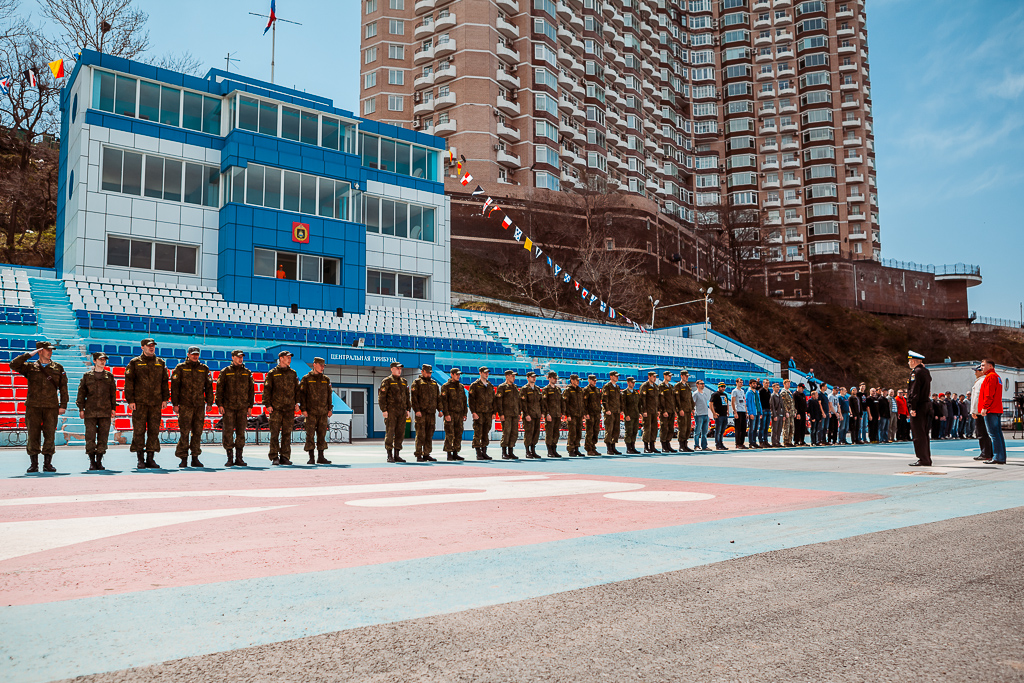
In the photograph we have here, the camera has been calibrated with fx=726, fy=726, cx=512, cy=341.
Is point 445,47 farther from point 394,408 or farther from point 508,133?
point 394,408

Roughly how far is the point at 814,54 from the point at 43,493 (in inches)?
4321

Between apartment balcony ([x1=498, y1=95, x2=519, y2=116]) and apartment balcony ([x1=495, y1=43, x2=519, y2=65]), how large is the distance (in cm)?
433

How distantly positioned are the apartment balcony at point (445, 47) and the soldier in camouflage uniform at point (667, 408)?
60057 millimetres

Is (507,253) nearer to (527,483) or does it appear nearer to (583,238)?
(583,238)

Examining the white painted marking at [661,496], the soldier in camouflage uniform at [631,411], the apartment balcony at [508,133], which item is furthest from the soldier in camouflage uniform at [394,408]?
the apartment balcony at [508,133]

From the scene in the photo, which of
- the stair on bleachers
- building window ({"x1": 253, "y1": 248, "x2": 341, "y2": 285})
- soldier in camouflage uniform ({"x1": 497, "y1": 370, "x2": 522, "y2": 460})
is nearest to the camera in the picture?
soldier in camouflage uniform ({"x1": 497, "y1": 370, "x2": 522, "y2": 460})

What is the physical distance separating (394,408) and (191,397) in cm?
394

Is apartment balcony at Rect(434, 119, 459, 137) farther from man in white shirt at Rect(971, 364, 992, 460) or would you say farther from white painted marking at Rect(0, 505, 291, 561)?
white painted marking at Rect(0, 505, 291, 561)

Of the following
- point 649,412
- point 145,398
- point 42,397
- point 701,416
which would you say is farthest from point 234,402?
point 701,416

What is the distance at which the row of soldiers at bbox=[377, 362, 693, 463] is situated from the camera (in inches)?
610

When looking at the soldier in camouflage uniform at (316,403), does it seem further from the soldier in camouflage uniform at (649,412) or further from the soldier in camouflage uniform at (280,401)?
the soldier in camouflage uniform at (649,412)

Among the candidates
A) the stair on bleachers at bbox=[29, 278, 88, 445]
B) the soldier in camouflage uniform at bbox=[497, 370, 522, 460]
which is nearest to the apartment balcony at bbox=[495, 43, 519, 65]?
the stair on bleachers at bbox=[29, 278, 88, 445]

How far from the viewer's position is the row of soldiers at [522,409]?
1548cm


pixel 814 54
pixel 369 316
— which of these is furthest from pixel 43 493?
pixel 814 54
